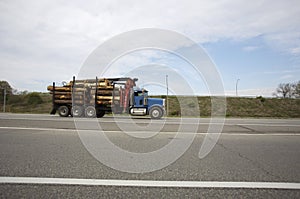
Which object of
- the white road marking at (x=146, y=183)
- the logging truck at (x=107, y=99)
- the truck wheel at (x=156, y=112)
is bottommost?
the white road marking at (x=146, y=183)

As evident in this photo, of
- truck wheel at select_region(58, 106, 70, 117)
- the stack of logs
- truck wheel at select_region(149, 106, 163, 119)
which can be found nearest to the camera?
the stack of logs

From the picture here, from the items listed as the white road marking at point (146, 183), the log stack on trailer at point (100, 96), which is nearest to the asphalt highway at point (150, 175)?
the white road marking at point (146, 183)

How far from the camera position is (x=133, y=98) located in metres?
15.1

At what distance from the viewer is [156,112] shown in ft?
48.8

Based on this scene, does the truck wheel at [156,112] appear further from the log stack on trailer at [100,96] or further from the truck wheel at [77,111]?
the truck wheel at [77,111]

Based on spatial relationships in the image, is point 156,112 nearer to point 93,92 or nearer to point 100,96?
point 100,96

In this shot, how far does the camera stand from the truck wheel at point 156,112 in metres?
14.8

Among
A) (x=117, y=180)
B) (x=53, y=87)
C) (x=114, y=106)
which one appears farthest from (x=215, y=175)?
(x=53, y=87)

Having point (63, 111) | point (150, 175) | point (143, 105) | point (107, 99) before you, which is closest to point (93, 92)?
point (107, 99)

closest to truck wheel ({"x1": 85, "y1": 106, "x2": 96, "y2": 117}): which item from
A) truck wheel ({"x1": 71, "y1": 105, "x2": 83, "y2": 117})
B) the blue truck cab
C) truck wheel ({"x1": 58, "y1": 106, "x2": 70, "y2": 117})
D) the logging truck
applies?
the logging truck

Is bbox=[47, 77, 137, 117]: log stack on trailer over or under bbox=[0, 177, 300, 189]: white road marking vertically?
over

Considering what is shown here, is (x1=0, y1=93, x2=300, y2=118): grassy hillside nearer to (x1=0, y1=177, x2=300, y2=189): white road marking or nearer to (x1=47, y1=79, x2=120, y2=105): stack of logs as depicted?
(x1=47, y1=79, x2=120, y2=105): stack of logs

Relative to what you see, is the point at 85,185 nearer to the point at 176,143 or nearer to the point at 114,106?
the point at 176,143

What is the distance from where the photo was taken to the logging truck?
1470 cm
